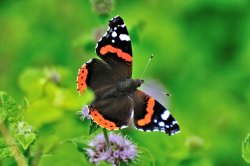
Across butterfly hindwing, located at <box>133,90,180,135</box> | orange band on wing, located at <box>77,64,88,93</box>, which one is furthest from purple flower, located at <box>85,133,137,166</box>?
orange band on wing, located at <box>77,64,88,93</box>

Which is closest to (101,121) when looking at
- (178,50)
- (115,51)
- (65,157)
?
(65,157)

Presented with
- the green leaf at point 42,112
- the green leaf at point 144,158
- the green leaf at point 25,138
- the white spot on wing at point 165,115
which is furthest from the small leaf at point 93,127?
the green leaf at point 42,112

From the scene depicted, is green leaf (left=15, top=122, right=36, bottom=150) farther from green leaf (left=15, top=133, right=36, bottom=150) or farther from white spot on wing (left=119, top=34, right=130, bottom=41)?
white spot on wing (left=119, top=34, right=130, bottom=41)

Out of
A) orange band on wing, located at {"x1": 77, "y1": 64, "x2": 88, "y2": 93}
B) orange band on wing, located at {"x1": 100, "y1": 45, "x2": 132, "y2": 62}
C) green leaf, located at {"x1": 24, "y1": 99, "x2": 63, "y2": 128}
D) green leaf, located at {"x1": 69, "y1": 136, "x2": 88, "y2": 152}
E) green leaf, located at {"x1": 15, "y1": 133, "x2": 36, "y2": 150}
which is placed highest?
orange band on wing, located at {"x1": 100, "y1": 45, "x2": 132, "y2": 62}

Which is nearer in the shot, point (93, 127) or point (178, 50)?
point (93, 127)

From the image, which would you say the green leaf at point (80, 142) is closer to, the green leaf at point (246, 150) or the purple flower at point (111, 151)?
the purple flower at point (111, 151)

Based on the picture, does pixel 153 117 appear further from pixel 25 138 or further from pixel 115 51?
pixel 25 138
